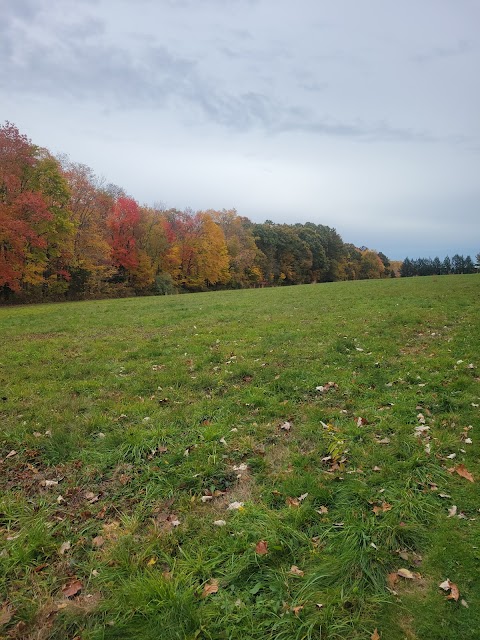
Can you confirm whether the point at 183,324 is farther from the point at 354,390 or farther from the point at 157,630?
the point at 157,630

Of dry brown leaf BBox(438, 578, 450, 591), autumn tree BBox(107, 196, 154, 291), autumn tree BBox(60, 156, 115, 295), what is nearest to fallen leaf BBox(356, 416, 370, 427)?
dry brown leaf BBox(438, 578, 450, 591)

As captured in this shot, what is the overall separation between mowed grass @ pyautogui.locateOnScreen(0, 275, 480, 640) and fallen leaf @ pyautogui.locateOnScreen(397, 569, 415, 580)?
0.12 feet

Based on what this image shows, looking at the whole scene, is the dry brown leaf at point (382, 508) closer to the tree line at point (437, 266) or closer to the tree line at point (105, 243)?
the tree line at point (105, 243)

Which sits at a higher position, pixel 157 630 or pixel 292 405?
pixel 292 405

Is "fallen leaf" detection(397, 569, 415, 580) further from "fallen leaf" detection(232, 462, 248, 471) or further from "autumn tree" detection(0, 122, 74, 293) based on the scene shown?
"autumn tree" detection(0, 122, 74, 293)

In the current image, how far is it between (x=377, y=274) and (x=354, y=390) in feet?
370

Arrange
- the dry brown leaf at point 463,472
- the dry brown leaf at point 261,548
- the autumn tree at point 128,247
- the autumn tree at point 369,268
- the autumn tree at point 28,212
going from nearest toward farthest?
1. the dry brown leaf at point 261,548
2. the dry brown leaf at point 463,472
3. the autumn tree at point 28,212
4. the autumn tree at point 128,247
5. the autumn tree at point 369,268

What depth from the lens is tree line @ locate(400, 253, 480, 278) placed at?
380ft

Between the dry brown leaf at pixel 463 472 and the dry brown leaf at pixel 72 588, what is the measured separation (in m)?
4.29

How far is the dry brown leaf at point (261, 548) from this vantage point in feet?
11.8

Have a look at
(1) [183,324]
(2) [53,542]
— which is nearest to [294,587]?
(2) [53,542]

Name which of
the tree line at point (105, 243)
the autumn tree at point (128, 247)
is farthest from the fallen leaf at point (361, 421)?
the autumn tree at point (128, 247)

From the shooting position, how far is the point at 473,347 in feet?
30.3

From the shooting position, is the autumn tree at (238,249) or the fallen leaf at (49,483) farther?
the autumn tree at (238,249)
